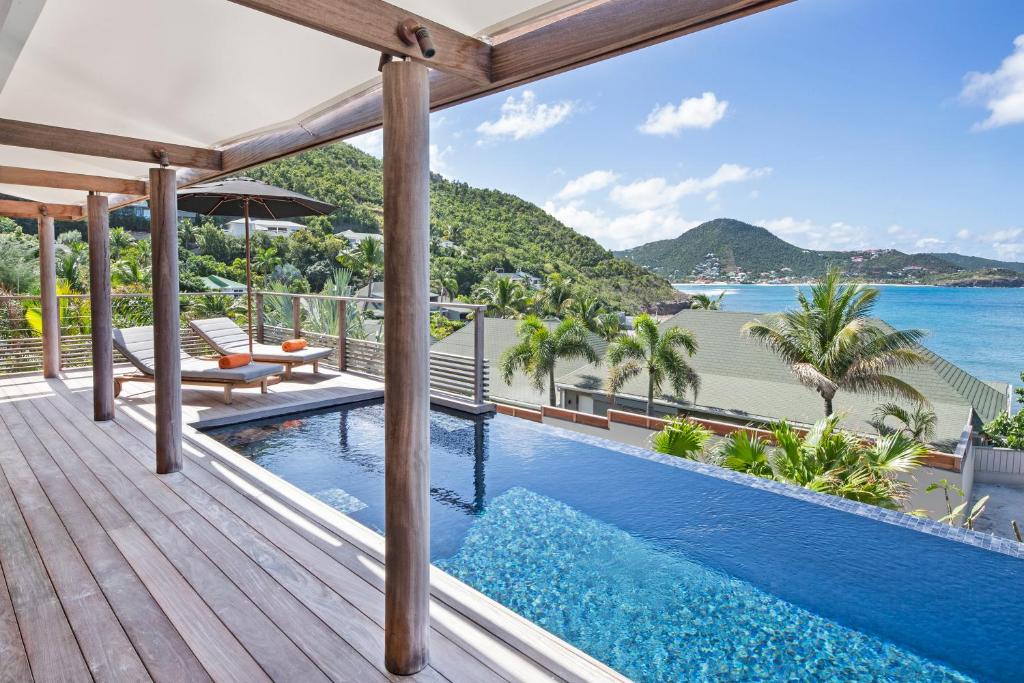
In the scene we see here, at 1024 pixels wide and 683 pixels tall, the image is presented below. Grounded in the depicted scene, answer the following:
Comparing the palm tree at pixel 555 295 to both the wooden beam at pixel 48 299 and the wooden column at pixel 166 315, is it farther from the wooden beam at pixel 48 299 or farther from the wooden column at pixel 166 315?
the wooden column at pixel 166 315

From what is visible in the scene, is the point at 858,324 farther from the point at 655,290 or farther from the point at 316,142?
the point at 655,290

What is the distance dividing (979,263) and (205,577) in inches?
2870

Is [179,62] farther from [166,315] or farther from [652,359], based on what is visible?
[652,359]

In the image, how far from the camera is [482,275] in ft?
153

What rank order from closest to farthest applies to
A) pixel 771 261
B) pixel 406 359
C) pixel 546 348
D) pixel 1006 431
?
pixel 406 359, pixel 1006 431, pixel 546 348, pixel 771 261

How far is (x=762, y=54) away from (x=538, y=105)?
73.7ft

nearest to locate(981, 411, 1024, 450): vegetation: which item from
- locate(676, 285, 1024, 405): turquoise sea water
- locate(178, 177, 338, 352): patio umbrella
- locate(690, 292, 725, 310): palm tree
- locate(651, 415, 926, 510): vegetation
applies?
locate(690, 292, 725, 310): palm tree

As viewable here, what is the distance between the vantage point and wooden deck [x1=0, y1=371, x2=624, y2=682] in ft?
7.11

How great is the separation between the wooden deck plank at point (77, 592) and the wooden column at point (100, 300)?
1.22 meters

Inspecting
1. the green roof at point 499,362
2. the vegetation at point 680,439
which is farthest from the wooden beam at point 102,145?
the green roof at point 499,362

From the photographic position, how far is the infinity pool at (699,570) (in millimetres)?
2777

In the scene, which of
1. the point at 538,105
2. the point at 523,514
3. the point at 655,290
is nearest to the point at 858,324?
the point at 523,514

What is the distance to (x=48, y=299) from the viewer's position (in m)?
7.21

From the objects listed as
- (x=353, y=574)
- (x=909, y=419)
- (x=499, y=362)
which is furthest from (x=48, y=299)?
(x=909, y=419)
